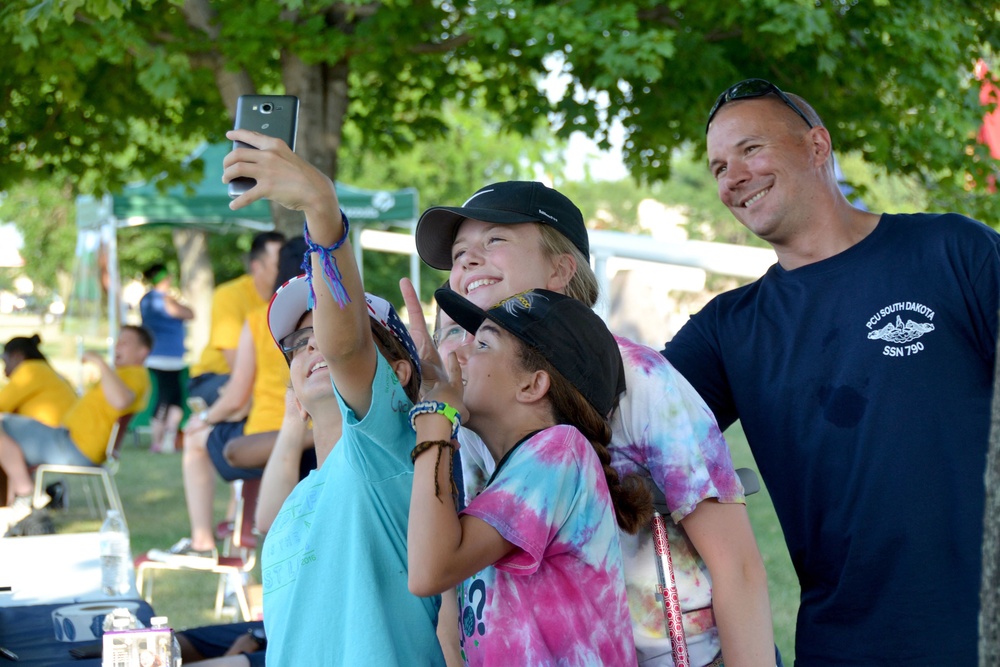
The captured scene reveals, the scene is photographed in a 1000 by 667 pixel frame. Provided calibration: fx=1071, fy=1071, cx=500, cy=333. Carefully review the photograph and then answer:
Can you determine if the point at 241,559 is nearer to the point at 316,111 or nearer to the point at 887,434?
the point at 316,111

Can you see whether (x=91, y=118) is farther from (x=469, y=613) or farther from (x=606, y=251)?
(x=469, y=613)

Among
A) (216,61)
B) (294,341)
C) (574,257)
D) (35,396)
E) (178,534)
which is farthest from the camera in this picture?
(35,396)

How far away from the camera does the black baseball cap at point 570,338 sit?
2113 millimetres

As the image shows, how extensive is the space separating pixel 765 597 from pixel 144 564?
498 centimetres

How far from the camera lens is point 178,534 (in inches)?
352

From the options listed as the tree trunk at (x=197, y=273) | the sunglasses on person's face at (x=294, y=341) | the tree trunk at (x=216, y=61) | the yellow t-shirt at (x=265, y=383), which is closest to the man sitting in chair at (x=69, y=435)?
the tree trunk at (x=216, y=61)

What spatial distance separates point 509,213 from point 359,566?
84cm

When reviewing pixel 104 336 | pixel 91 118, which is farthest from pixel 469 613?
pixel 104 336

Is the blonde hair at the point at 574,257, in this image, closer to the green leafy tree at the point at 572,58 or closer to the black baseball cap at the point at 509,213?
the black baseball cap at the point at 509,213

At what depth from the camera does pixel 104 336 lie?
18594mm

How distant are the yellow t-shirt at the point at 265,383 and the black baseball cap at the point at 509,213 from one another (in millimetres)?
3396

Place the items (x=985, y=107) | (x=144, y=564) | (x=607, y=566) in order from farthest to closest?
(x=985, y=107) < (x=144, y=564) < (x=607, y=566)

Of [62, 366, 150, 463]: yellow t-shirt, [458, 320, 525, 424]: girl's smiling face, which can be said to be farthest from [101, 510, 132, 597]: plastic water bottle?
[62, 366, 150, 463]: yellow t-shirt

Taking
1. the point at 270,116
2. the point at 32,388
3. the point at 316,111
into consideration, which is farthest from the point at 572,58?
the point at 32,388
